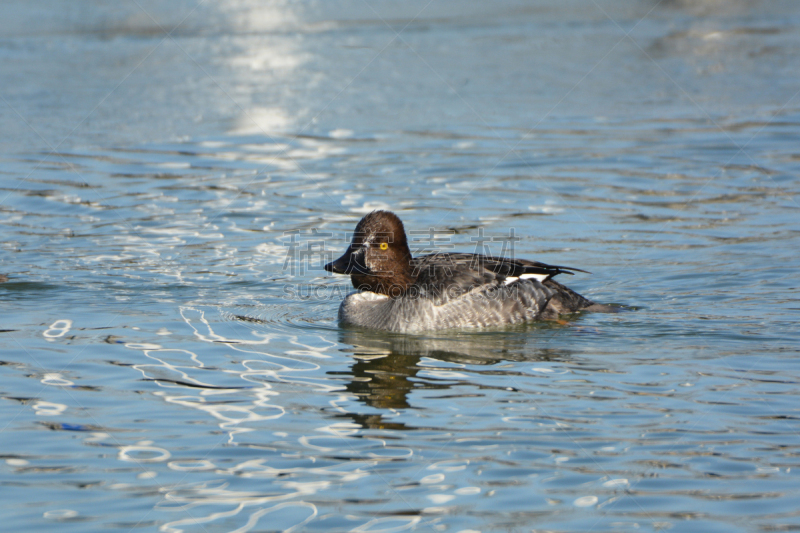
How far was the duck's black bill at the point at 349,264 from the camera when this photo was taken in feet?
25.3

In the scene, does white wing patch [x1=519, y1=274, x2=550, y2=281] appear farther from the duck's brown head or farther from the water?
the duck's brown head

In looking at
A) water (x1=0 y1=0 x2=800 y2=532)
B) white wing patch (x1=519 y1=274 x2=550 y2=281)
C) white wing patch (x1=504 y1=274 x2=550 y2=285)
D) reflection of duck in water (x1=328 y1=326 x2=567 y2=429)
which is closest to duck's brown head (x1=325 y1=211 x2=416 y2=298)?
reflection of duck in water (x1=328 y1=326 x2=567 y2=429)

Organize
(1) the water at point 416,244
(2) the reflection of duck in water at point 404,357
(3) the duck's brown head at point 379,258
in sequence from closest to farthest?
(1) the water at point 416,244 → (2) the reflection of duck in water at point 404,357 → (3) the duck's brown head at point 379,258

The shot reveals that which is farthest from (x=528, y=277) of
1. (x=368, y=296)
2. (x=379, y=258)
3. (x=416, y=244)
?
(x=416, y=244)

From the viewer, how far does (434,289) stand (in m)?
7.75

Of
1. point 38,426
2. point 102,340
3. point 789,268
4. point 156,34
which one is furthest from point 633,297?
point 156,34

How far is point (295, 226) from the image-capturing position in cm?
1065

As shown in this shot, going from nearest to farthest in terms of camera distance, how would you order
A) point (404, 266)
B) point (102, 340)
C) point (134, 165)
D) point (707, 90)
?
point (102, 340), point (404, 266), point (134, 165), point (707, 90)

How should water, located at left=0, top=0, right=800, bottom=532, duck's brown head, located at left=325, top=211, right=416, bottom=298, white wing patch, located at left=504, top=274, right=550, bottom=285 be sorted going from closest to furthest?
water, located at left=0, top=0, right=800, bottom=532, duck's brown head, located at left=325, top=211, right=416, bottom=298, white wing patch, located at left=504, top=274, right=550, bottom=285

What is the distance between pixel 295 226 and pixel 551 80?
714cm

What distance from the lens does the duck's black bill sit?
770 centimetres

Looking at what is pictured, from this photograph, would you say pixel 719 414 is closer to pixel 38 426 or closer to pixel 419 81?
pixel 38 426

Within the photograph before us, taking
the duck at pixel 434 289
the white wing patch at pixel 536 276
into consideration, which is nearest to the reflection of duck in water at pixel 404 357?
the duck at pixel 434 289

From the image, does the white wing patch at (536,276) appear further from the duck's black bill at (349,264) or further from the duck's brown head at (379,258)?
the duck's black bill at (349,264)
